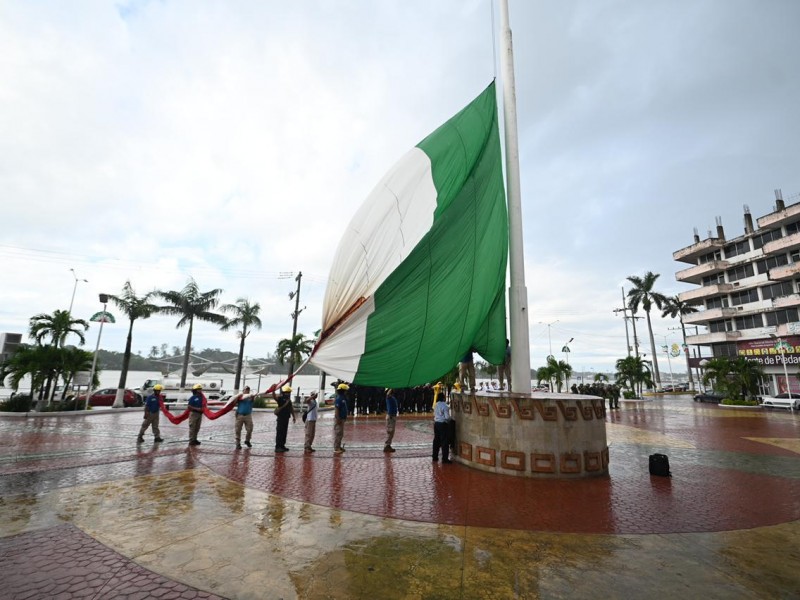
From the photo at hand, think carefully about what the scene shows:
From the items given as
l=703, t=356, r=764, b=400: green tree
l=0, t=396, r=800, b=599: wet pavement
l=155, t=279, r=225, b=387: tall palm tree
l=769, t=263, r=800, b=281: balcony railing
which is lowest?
l=0, t=396, r=800, b=599: wet pavement

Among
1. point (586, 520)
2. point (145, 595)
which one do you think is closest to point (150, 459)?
point (145, 595)

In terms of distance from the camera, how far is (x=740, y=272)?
4331 centimetres

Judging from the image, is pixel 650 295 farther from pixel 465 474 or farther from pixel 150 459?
pixel 150 459

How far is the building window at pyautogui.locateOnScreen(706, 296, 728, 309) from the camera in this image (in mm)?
44906

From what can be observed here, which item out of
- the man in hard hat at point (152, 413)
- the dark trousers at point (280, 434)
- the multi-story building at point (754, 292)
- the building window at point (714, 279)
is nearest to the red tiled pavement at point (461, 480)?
the dark trousers at point (280, 434)

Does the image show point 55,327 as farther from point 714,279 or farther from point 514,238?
point 714,279

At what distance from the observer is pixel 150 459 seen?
1025 cm

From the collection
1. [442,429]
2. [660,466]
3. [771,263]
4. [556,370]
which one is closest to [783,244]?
[771,263]

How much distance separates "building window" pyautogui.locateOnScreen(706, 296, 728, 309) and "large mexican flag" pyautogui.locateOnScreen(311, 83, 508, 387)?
161 ft

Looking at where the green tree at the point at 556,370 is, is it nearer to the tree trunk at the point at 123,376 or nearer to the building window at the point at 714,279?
the building window at the point at 714,279

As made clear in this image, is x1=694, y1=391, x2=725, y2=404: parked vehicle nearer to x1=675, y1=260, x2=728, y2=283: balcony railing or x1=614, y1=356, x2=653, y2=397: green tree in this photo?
x1=614, y1=356, x2=653, y2=397: green tree

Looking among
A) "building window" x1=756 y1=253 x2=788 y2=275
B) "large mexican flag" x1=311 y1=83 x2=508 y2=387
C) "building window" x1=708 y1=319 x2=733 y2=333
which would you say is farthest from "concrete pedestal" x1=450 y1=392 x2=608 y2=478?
"building window" x1=708 y1=319 x2=733 y2=333

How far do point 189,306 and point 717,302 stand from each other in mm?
56623

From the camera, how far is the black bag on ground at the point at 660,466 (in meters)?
8.87
